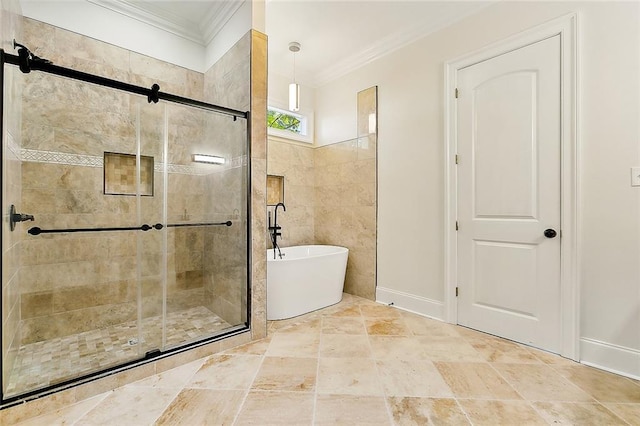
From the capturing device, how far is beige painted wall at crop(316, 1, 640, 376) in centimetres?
182

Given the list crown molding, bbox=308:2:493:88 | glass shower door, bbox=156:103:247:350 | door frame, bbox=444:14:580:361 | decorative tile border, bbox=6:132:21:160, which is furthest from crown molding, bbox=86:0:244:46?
door frame, bbox=444:14:580:361

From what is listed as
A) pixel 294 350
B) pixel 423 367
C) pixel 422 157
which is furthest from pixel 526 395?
pixel 422 157

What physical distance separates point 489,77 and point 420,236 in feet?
4.73

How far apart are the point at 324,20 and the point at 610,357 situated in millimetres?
3319

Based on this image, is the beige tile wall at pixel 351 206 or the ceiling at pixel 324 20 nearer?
the ceiling at pixel 324 20

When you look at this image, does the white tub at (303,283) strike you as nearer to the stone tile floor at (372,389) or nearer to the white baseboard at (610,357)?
the stone tile floor at (372,389)

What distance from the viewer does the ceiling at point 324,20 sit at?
2574mm

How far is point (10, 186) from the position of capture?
5.48 ft

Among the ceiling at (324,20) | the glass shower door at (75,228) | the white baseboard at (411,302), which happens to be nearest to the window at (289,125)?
the ceiling at (324,20)

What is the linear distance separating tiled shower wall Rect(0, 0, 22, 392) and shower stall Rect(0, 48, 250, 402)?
0.10ft

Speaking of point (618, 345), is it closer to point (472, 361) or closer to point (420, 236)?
point (472, 361)

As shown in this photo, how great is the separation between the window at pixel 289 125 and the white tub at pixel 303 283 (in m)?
1.59

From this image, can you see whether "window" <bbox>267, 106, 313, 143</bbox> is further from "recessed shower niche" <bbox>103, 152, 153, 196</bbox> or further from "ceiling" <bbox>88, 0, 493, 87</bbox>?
"recessed shower niche" <bbox>103, 152, 153, 196</bbox>

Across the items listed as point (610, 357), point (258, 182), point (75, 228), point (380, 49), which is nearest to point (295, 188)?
point (258, 182)
